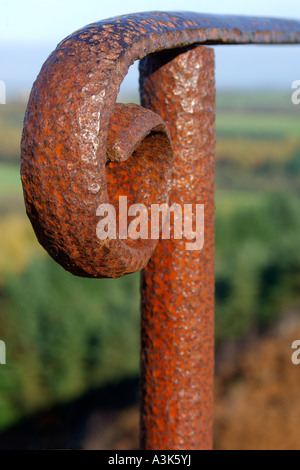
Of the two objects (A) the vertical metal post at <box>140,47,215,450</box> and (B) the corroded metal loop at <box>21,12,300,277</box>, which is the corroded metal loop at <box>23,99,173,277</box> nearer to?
(B) the corroded metal loop at <box>21,12,300,277</box>

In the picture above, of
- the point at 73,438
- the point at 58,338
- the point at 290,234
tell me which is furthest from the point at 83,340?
the point at 290,234

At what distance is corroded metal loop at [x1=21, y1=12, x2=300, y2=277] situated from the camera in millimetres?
741

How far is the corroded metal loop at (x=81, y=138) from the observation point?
29.2 inches

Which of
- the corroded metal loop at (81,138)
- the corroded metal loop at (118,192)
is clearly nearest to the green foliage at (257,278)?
the corroded metal loop at (118,192)

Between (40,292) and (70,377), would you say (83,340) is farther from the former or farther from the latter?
(40,292)

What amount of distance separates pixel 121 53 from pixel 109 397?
7.60 meters

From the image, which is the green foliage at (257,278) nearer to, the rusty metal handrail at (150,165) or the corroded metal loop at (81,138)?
the rusty metal handrail at (150,165)

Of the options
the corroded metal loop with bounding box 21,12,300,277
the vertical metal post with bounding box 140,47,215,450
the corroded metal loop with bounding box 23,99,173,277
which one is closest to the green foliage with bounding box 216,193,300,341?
the vertical metal post with bounding box 140,47,215,450

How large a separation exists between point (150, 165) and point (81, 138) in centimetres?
24

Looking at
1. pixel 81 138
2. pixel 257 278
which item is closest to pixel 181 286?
pixel 81 138

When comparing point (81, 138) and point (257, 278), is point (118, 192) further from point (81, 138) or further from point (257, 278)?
point (257, 278)

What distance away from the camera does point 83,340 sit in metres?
8.31

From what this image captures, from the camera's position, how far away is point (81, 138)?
0.73 m
